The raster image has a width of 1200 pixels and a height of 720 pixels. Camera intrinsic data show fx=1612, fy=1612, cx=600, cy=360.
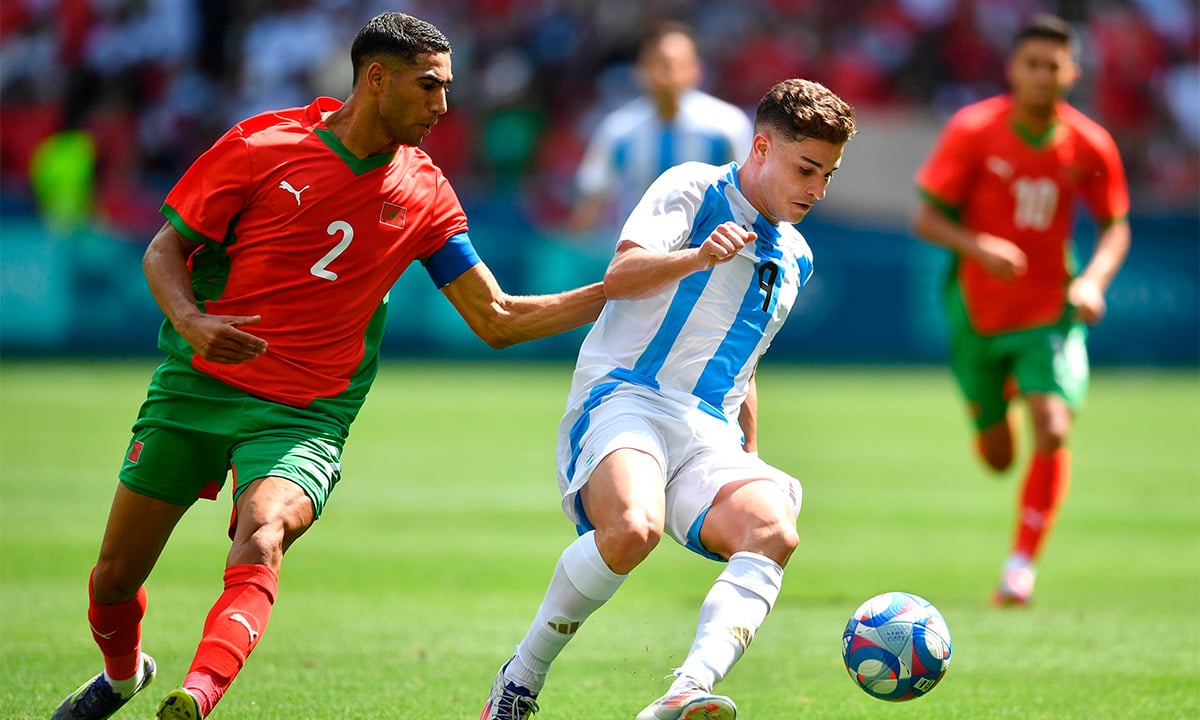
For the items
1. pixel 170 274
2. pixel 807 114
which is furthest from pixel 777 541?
pixel 170 274

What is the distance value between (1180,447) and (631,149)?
25.0 feet

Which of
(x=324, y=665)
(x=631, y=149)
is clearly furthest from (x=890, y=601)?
(x=631, y=149)

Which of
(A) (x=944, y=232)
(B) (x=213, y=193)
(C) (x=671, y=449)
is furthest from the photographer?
(A) (x=944, y=232)

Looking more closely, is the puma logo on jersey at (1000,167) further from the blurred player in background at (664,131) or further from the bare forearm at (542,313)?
the bare forearm at (542,313)

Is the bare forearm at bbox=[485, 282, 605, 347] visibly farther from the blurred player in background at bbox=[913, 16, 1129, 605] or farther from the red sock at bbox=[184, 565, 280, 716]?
the blurred player in background at bbox=[913, 16, 1129, 605]

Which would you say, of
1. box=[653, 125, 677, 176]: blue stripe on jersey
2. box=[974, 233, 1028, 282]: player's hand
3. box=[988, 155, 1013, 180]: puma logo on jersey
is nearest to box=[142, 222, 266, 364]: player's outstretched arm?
box=[974, 233, 1028, 282]: player's hand

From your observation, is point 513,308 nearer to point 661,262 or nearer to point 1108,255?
point 661,262

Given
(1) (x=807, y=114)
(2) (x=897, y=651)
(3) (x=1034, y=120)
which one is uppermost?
(1) (x=807, y=114)

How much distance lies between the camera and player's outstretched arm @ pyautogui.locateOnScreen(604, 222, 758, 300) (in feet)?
16.9

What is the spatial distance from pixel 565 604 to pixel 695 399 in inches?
36.0

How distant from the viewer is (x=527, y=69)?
24.4 m

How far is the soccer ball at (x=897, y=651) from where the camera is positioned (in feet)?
17.6

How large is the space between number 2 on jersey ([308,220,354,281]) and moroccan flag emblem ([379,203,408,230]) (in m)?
0.12

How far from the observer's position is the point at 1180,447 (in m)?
15.8
